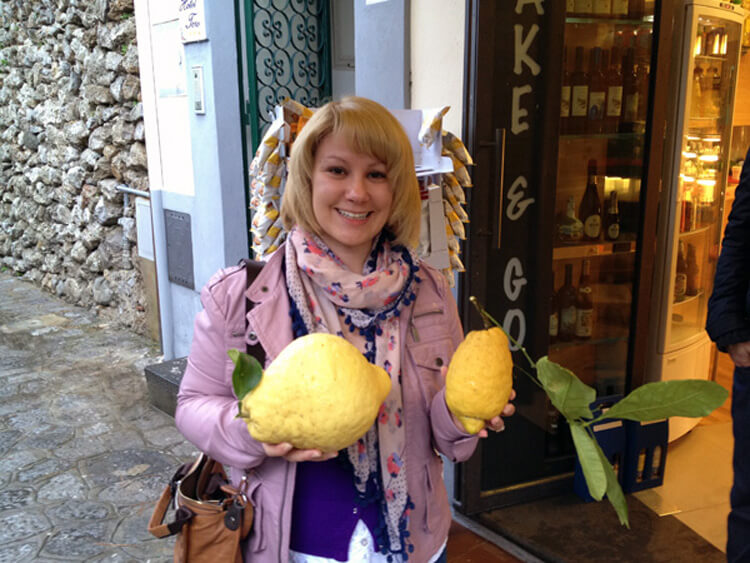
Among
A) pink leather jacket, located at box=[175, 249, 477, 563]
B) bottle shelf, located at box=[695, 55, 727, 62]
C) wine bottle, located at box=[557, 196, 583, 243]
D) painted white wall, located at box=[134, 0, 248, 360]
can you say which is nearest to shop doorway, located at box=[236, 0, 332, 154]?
painted white wall, located at box=[134, 0, 248, 360]

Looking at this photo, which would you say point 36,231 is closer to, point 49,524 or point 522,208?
point 49,524

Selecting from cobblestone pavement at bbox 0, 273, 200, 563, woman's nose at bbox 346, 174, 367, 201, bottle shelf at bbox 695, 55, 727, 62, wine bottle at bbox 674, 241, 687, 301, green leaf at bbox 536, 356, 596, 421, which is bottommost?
cobblestone pavement at bbox 0, 273, 200, 563

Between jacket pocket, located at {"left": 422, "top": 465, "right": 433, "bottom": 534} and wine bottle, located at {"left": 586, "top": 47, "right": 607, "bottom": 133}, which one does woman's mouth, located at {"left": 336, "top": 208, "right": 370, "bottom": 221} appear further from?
wine bottle, located at {"left": 586, "top": 47, "right": 607, "bottom": 133}

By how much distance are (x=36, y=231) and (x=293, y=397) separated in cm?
821

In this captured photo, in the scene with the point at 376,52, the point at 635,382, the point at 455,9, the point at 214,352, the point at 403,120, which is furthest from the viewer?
the point at 635,382

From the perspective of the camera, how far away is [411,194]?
1.51 m

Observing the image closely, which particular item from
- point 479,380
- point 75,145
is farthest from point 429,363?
point 75,145

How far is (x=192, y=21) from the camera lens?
4.32 m

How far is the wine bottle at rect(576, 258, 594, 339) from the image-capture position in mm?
3400

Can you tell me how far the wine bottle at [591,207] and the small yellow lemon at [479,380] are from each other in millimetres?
2255

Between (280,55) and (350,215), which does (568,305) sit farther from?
(280,55)

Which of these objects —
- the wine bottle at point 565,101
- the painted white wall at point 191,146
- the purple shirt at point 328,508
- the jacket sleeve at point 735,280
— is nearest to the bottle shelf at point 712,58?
the wine bottle at point 565,101

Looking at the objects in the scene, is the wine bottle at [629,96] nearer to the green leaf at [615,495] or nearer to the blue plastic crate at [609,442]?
the blue plastic crate at [609,442]

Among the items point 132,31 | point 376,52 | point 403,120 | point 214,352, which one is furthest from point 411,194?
point 132,31
